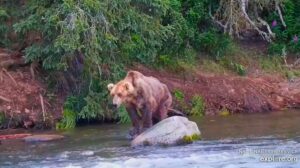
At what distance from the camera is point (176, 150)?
485 inches

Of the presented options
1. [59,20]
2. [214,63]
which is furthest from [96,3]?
[214,63]

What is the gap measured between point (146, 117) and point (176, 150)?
3.90 feet

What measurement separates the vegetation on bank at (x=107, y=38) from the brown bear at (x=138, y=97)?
245 cm

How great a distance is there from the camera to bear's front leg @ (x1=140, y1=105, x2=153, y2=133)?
13.3 m

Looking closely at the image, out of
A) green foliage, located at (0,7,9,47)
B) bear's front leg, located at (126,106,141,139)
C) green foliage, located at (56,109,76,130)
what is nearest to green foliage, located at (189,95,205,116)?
green foliage, located at (56,109,76,130)

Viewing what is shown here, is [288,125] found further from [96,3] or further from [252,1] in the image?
[252,1]

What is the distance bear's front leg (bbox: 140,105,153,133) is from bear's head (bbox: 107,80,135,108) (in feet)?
1.27

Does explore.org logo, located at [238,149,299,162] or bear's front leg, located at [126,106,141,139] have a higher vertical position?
bear's front leg, located at [126,106,141,139]

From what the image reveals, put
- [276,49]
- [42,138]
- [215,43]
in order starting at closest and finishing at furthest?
1. [42,138]
2. [215,43]
3. [276,49]

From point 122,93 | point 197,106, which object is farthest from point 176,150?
point 197,106

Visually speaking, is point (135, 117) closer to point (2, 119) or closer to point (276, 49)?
point (2, 119)

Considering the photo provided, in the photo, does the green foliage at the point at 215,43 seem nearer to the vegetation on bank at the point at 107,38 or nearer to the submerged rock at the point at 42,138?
the vegetation on bank at the point at 107,38

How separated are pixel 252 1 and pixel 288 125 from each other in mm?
6052

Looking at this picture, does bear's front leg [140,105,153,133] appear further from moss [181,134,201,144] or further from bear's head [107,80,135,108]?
moss [181,134,201,144]
